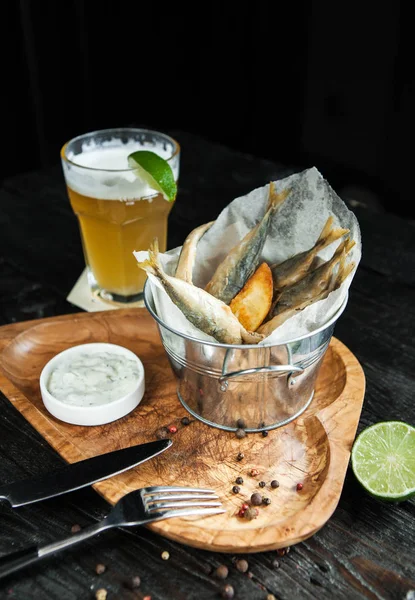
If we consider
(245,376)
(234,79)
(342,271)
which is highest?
(342,271)

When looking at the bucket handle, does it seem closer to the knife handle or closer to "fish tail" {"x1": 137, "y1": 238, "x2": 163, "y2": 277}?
"fish tail" {"x1": 137, "y1": 238, "x2": 163, "y2": 277}

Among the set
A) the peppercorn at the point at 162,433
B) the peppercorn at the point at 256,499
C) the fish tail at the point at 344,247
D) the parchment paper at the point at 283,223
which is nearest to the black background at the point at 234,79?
the parchment paper at the point at 283,223

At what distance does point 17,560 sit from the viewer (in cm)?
100

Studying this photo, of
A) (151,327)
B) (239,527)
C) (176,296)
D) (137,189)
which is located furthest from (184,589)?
(137,189)

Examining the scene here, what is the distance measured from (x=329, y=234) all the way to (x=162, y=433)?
1.61 feet

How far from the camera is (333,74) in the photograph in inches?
137

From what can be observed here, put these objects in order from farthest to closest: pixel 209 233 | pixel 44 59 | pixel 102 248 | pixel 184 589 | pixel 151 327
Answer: pixel 44 59 < pixel 102 248 < pixel 151 327 < pixel 209 233 < pixel 184 589

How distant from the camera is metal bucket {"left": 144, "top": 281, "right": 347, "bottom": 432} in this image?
1176 mm

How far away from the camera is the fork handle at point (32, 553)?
3.24ft

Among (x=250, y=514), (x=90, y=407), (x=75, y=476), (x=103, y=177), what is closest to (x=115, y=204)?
(x=103, y=177)

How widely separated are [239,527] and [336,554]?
0.15 metres

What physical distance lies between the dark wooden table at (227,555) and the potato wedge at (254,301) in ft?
1.01

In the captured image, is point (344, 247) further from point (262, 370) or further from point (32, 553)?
point (32, 553)

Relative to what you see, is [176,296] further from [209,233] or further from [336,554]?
[336,554]
